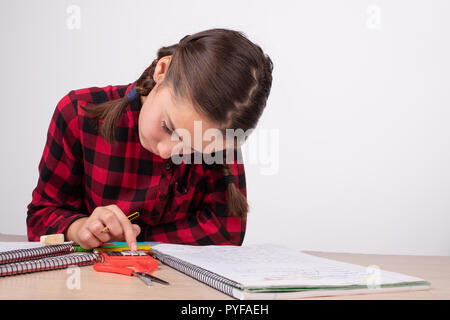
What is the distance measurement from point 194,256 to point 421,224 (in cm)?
145

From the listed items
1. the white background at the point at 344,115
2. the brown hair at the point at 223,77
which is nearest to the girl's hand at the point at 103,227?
the brown hair at the point at 223,77

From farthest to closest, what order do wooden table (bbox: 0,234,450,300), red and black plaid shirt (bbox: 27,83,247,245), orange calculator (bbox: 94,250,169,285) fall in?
red and black plaid shirt (bbox: 27,83,247,245)
orange calculator (bbox: 94,250,169,285)
wooden table (bbox: 0,234,450,300)

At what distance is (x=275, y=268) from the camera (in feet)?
1.96

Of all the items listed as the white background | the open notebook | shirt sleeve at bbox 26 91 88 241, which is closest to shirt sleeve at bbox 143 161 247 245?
shirt sleeve at bbox 26 91 88 241

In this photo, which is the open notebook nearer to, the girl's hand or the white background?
the girl's hand

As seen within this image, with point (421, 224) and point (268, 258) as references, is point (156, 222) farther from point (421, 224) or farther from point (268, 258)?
point (421, 224)

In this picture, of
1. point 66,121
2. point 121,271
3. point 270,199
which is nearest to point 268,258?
point 121,271

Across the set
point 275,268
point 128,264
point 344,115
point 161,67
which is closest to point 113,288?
point 128,264

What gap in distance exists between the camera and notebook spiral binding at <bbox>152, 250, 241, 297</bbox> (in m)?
0.50

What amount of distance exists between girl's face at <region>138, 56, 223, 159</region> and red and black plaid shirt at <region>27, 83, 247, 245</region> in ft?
0.36

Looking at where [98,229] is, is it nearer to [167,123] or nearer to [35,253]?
[35,253]

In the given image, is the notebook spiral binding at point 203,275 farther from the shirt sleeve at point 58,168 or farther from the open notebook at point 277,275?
the shirt sleeve at point 58,168

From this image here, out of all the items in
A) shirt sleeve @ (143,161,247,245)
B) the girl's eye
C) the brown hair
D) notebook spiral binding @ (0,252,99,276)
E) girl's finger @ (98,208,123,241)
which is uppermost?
the brown hair

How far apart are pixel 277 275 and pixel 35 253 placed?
36 cm
